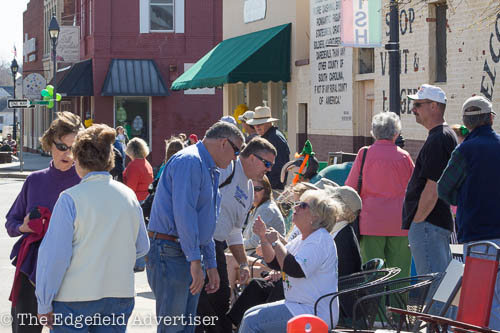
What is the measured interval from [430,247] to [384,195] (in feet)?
3.92

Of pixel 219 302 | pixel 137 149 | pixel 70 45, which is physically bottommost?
pixel 219 302

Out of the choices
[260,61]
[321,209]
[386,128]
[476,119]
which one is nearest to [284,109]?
[260,61]

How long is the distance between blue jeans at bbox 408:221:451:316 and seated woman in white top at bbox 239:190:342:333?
4.79 ft

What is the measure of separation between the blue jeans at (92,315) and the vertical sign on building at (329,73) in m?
12.9

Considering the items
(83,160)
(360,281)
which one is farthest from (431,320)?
(83,160)

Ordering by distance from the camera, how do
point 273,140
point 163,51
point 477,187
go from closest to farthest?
point 477,187 → point 273,140 → point 163,51

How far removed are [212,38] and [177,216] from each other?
3081cm

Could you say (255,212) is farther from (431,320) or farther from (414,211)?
(431,320)

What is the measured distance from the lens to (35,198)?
19.6 feet

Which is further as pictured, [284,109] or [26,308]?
[284,109]

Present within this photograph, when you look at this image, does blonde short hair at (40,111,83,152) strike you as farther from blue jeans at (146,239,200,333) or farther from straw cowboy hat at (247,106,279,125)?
straw cowboy hat at (247,106,279,125)

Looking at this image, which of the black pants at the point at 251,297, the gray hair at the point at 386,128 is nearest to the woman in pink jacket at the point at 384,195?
the gray hair at the point at 386,128

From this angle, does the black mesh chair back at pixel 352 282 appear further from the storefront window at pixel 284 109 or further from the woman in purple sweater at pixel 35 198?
the storefront window at pixel 284 109

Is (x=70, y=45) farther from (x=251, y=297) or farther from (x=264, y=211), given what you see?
(x=251, y=297)
